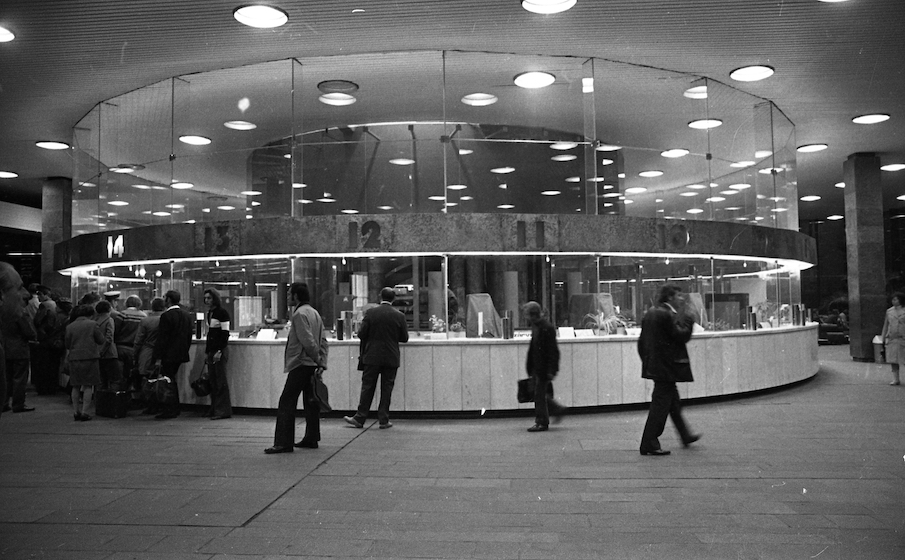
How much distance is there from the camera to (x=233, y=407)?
11766 mm

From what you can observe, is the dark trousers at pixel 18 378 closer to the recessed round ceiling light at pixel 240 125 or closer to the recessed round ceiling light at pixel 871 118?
the recessed round ceiling light at pixel 240 125

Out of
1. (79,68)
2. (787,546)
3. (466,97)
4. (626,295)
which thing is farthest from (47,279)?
(787,546)

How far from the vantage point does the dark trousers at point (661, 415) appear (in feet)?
27.3

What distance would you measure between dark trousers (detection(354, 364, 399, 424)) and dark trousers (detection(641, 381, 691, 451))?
3.48m

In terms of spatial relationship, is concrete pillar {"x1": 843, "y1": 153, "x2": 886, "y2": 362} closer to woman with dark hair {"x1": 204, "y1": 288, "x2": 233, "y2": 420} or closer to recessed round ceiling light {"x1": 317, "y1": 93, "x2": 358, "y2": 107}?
recessed round ceiling light {"x1": 317, "y1": 93, "x2": 358, "y2": 107}

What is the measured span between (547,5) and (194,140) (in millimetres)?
6544

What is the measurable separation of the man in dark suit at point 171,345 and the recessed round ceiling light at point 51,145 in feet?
24.5

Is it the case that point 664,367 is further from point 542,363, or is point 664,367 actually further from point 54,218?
point 54,218

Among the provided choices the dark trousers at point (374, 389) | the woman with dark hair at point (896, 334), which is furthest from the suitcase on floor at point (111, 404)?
the woman with dark hair at point (896, 334)

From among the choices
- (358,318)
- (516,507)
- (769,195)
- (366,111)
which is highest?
(366,111)

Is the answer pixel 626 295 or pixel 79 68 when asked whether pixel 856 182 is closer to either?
pixel 626 295

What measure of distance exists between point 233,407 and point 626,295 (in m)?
6.12

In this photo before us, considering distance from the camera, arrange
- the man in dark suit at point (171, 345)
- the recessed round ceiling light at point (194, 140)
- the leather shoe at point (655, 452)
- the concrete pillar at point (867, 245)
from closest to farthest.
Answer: the leather shoe at point (655, 452) → the man in dark suit at point (171, 345) → the recessed round ceiling light at point (194, 140) → the concrete pillar at point (867, 245)

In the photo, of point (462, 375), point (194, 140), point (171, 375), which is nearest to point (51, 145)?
point (194, 140)
